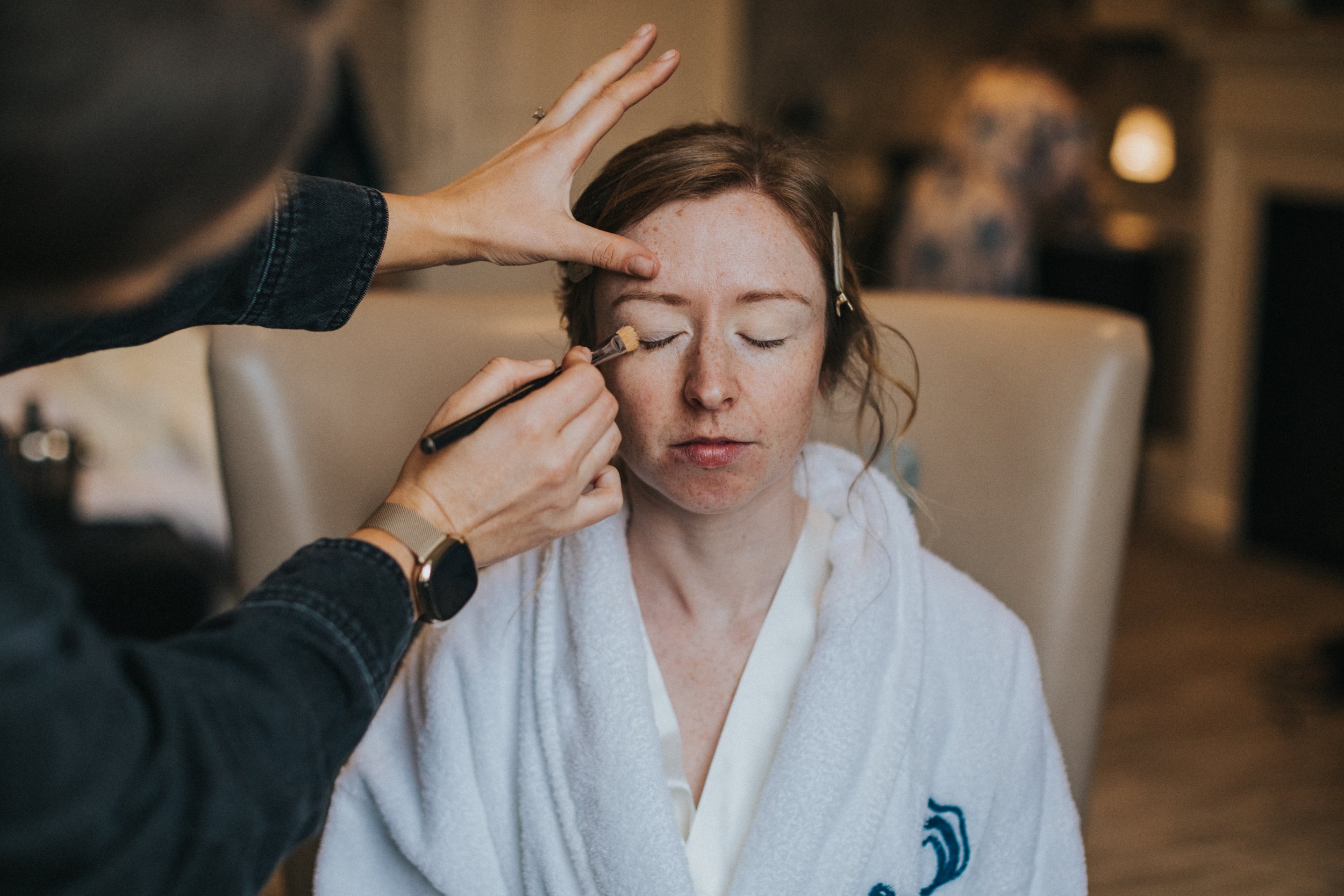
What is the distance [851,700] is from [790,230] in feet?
1.42

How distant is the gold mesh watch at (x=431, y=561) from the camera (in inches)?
30.7

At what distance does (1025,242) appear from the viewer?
11.7 ft

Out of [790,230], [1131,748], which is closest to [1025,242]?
[1131,748]

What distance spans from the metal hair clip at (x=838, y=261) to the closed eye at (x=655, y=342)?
0.18 m

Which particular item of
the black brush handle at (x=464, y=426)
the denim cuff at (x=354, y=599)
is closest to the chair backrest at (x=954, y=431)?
the black brush handle at (x=464, y=426)

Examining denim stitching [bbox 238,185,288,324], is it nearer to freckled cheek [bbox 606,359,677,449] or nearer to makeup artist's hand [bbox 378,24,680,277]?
makeup artist's hand [bbox 378,24,680,277]

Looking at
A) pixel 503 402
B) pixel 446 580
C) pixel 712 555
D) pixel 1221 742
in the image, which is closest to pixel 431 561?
pixel 446 580

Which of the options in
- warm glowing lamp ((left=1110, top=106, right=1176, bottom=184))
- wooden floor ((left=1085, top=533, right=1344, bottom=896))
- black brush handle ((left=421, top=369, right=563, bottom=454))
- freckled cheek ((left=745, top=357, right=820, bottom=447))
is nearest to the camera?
black brush handle ((left=421, top=369, right=563, bottom=454))

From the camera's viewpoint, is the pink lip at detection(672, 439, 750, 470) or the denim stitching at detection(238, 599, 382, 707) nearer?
the denim stitching at detection(238, 599, 382, 707)

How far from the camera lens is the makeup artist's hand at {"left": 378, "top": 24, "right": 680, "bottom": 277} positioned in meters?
1.03

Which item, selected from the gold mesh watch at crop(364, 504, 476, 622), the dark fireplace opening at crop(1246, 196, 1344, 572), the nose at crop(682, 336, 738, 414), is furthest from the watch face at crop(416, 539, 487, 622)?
the dark fireplace opening at crop(1246, 196, 1344, 572)

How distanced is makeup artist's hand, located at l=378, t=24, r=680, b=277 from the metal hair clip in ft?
0.64

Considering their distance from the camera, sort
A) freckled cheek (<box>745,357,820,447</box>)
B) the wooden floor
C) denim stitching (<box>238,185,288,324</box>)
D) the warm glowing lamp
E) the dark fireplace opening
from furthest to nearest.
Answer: the warm glowing lamp, the dark fireplace opening, the wooden floor, freckled cheek (<box>745,357,820,447</box>), denim stitching (<box>238,185,288,324</box>)

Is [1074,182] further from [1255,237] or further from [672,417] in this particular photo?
[672,417]
